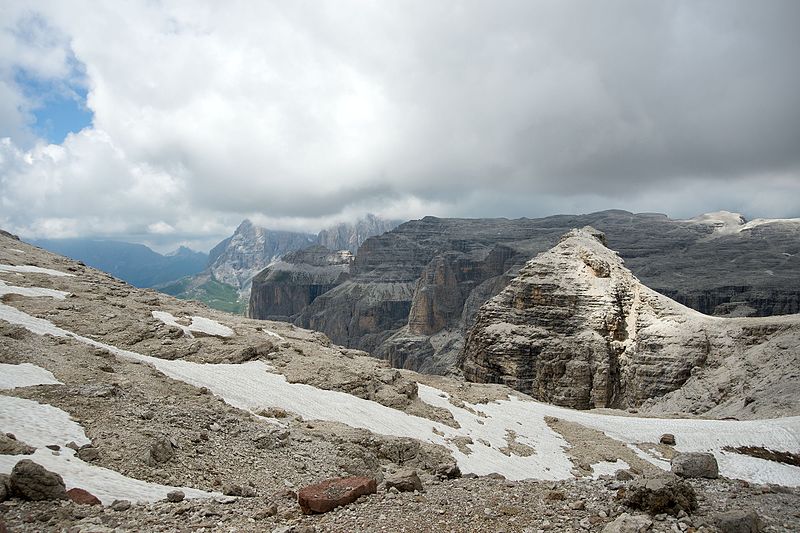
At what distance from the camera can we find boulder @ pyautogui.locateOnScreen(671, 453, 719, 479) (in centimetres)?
1433

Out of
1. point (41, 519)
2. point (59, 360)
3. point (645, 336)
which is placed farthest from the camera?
point (645, 336)

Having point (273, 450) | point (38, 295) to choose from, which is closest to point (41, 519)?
point (273, 450)

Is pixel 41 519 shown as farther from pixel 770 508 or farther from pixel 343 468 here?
pixel 770 508

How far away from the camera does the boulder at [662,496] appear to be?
9.29 meters

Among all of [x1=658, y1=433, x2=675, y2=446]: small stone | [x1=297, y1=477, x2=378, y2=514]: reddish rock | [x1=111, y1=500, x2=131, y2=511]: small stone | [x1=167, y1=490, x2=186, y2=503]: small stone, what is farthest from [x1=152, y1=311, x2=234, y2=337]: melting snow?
[x1=658, y1=433, x2=675, y2=446]: small stone

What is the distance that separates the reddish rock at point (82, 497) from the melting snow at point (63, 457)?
222 millimetres

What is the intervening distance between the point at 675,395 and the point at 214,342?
167 feet

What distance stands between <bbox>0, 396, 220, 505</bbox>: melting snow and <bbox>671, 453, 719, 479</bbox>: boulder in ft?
43.6

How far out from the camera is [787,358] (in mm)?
46844

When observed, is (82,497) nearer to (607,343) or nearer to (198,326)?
(198,326)

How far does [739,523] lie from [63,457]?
1430cm

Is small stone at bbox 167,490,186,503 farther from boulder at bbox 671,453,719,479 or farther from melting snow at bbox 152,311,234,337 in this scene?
melting snow at bbox 152,311,234,337

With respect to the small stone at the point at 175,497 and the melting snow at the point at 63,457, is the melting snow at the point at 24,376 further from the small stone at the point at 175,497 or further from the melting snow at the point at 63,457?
the small stone at the point at 175,497

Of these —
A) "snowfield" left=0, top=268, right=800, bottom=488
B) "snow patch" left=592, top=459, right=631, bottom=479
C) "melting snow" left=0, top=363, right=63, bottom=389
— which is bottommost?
"snow patch" left=592, top=459, right=631, bottom=479
